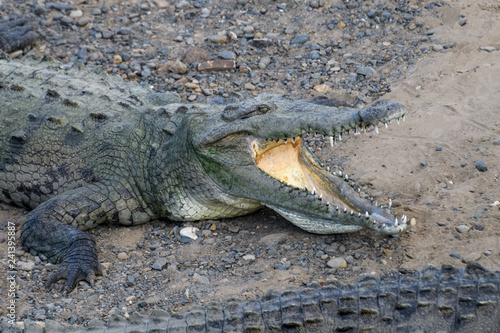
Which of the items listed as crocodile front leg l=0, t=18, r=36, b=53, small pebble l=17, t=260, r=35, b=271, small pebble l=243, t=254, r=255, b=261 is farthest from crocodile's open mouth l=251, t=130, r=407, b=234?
crocodile front leg l=0, t=18, r=36, b=53

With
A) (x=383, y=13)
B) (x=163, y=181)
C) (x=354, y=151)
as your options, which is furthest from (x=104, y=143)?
(x=383, y=13)

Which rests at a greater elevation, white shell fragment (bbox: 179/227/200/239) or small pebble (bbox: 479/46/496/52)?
small pebble (bbox: 479/46/496/52)

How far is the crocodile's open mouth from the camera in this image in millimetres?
4242

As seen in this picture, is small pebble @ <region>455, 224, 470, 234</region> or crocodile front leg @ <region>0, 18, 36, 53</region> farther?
crocodile front leg @ <region>0, 18, 36, 53</region>

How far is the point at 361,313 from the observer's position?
112 inches

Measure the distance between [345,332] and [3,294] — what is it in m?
2.48

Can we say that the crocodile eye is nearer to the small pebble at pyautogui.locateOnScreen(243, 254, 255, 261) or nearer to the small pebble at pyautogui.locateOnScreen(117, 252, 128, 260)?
the small pebble at pyautogui.locateOnScreen(243, 254, 255, 261)

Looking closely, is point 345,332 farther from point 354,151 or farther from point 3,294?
point 354,151

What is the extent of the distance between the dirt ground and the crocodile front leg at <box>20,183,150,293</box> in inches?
4.6

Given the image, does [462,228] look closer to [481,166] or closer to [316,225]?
[481,166]

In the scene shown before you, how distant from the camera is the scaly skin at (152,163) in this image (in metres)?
4.39

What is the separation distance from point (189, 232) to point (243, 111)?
1.07 metres

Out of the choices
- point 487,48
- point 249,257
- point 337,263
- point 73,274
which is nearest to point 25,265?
point 73,274

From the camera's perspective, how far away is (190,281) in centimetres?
422
